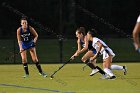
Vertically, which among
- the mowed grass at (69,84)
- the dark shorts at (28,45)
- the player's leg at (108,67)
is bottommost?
the mowed grass at (69,84)

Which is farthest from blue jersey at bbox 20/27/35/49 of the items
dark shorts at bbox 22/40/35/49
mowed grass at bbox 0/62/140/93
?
mowed grass at bbox 0/62/140/93

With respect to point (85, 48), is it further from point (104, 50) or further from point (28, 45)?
point (28, 45)

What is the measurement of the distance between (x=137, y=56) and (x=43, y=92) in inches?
694

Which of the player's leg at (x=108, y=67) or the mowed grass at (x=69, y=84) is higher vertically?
the player's leg at (x=108, y=67)

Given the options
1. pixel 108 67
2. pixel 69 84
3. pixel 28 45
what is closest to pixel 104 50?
pixel 108 67

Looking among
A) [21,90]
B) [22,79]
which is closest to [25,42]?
[22,79]

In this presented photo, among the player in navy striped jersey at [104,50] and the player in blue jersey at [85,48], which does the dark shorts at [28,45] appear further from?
the player in navy striped jersey at [104,50]

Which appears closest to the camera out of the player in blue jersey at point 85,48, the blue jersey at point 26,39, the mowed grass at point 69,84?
the mowed grass at point 69,84

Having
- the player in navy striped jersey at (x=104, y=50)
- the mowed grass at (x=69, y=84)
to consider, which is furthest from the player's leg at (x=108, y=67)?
the mowed grass at (x=69, y=84)

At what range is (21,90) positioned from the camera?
1309cm

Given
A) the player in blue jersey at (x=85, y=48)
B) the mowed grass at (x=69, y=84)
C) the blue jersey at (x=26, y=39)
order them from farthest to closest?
the blue jersey at (x=26, y=39), the player in blue jersey at (x=85, y=48), the mowed grass at (x=69, y=84)

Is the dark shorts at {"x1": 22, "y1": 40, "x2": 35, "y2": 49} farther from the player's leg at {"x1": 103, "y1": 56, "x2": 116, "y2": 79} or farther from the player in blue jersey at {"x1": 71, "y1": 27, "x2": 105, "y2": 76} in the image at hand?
the player's leg at {"x1": 103, "y1": 56, "x2": 116, "y2": 79}

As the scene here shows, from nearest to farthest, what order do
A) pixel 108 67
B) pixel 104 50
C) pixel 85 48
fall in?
pixel 108 67
pixel 104 50
pixel 85 48

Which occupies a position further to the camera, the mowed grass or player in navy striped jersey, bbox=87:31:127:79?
player in navy striped jersey, bbox=87:31:127:79
